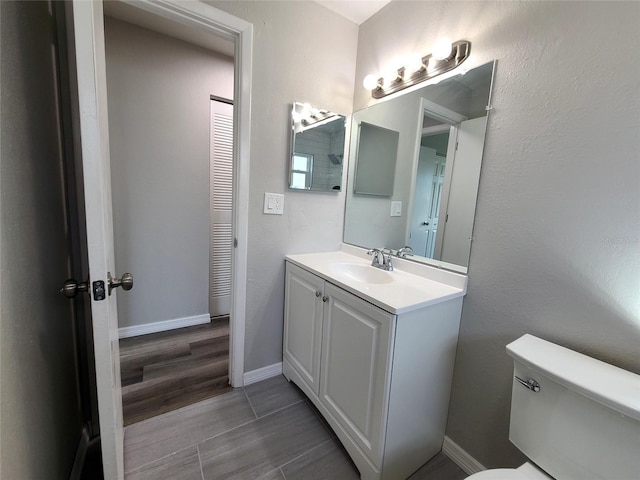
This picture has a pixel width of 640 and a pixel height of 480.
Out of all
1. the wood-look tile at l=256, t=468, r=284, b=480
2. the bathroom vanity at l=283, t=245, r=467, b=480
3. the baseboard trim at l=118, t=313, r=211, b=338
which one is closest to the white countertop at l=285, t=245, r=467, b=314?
the bathroom vanity at l=283, t=245, r=467, b=480

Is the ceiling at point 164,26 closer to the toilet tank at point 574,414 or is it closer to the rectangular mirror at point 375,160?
the rectangular mirror at point 375,160

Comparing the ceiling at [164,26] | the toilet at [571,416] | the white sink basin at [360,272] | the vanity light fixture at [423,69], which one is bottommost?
the toilet at [571,416]

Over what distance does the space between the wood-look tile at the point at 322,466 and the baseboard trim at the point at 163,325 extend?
1633mm

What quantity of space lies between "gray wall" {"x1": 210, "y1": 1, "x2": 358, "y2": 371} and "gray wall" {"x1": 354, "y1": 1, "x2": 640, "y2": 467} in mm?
656

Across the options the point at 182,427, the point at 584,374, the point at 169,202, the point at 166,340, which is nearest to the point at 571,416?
the point at 584,374

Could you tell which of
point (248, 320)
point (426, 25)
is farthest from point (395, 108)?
point (248, 320)

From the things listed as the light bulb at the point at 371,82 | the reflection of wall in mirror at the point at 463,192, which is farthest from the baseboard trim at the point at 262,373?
the light bulb at the point at 371,82

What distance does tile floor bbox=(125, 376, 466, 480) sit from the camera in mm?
1211

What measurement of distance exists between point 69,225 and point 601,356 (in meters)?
2.03

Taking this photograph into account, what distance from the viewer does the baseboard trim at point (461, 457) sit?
4.06 feet

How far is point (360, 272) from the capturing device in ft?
5.46

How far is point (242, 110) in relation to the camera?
4.93ft

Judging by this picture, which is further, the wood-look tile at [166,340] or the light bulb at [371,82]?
the wood-look tile at [166,340]

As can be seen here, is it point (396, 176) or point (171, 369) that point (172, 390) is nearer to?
point (171, 369)
